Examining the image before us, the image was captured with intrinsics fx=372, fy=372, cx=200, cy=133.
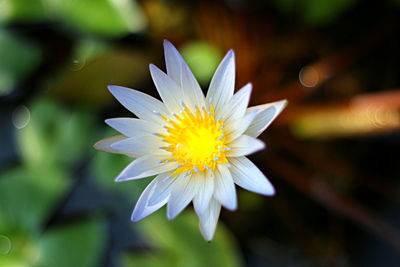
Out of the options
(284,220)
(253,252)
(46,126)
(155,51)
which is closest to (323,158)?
(284,220)

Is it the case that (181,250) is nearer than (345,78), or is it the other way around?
(181,250)

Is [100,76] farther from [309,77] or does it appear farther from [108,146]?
[309,77]

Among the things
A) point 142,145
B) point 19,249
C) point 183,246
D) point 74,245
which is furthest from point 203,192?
point 19,249

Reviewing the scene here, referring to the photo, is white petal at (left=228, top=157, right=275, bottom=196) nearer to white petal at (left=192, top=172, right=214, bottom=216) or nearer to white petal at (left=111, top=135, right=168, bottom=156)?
white petal at (left=192, top=172, right=214, bottom=216)

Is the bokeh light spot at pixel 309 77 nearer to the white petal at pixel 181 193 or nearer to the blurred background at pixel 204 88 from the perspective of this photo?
the blurred background at pixel 204 88

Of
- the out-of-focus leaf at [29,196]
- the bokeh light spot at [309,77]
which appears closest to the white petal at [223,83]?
the out-of-focus leaf at [29,196]

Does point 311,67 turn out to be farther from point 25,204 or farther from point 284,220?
point 25,204
